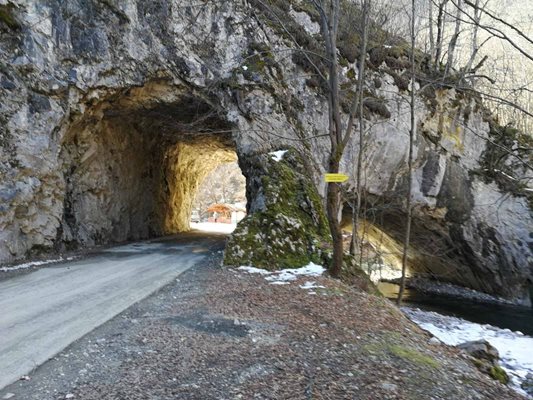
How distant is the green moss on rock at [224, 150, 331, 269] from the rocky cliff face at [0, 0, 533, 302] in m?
0.58

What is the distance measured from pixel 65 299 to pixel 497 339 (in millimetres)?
9632

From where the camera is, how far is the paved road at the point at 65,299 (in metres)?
4.54

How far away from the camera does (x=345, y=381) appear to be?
3.95 metres

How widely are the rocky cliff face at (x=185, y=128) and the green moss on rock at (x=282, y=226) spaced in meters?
0.58

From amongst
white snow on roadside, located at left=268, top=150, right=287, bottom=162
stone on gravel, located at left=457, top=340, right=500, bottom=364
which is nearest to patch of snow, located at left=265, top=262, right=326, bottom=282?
stone on gravel, located at left=457, top=340, right=500, bottom=364

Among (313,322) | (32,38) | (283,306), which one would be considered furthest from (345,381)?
(32,38)

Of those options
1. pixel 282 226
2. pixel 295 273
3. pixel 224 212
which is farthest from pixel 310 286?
pixel 224 212

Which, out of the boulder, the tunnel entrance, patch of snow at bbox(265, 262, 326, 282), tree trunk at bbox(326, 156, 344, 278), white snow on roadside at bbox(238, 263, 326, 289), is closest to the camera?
the boulder

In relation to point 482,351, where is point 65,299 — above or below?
above

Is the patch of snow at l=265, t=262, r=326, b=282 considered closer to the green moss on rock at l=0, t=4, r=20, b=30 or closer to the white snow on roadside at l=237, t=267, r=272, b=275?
the white snow on roadside at l=237, t=267, r=272, b=275

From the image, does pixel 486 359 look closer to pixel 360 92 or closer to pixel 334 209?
pixel 334 209

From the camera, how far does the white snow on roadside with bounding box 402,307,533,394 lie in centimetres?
741

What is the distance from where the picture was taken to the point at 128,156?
17.5m

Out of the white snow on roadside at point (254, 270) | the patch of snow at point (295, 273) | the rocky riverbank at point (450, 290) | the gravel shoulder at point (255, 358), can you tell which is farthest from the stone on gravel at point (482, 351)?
the rocky riverbank at point (450, 290)
